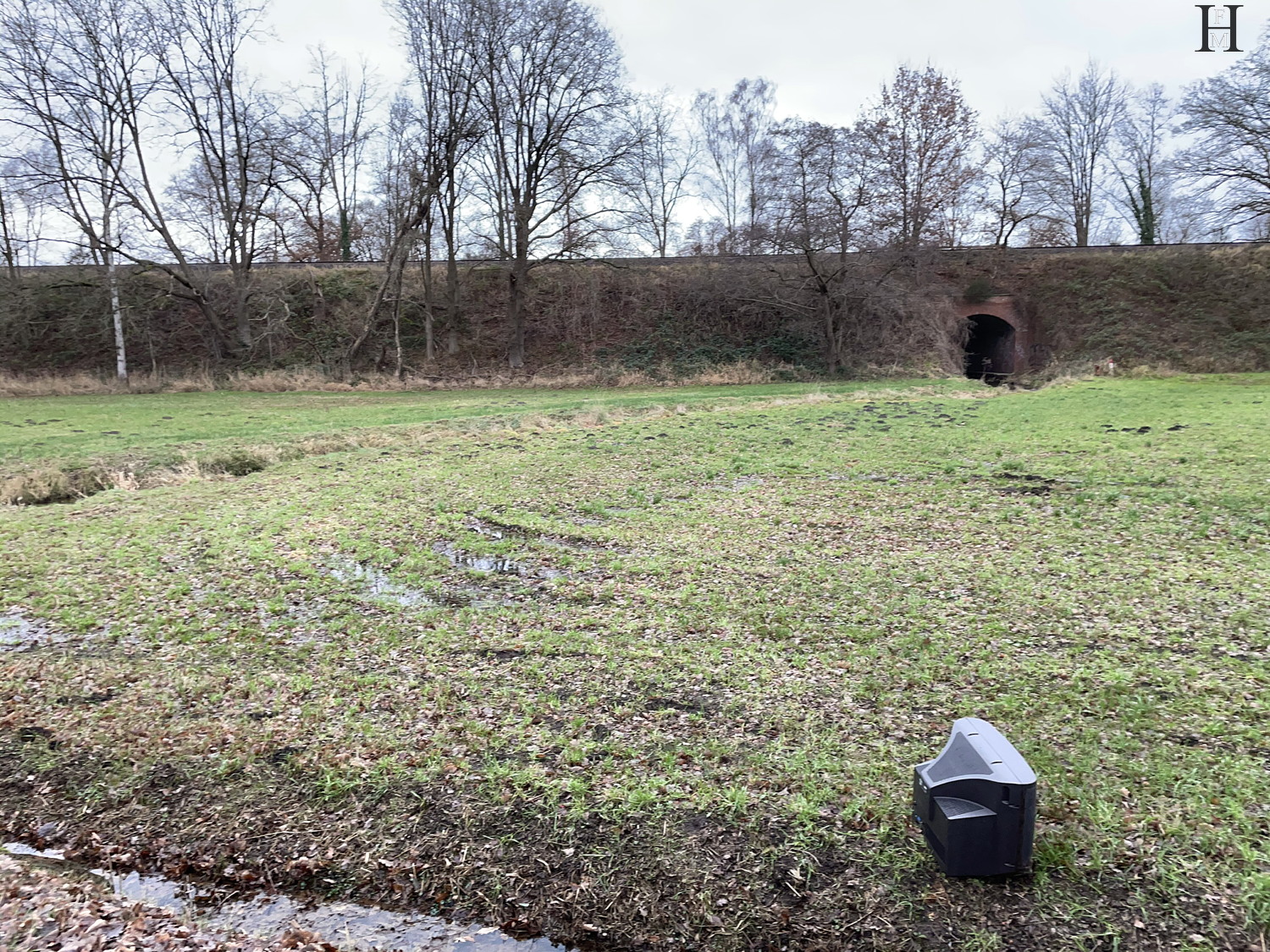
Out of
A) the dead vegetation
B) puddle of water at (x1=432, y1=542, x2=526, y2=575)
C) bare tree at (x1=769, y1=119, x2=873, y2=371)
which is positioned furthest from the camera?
bare tree at (x1=769, y1=119, x2=873, y2=371)

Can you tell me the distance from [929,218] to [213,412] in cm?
2998

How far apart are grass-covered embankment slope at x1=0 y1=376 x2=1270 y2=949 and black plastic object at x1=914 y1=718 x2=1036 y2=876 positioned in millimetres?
122

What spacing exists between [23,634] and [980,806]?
627 cm

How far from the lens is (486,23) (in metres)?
30.3

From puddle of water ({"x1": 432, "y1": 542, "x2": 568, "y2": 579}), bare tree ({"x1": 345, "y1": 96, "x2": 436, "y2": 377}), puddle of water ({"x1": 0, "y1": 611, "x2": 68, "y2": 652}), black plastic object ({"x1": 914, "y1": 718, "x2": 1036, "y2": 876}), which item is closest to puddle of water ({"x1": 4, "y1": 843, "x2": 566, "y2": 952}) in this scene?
black plastic object ({"x1": 914, "y1": 718, "x2": 1036, "y2": 876})

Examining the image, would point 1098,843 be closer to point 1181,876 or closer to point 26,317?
point 1181,876

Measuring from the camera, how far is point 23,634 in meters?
5.48

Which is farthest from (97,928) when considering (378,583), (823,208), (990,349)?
→ (990,349)

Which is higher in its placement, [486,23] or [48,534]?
[486,23]

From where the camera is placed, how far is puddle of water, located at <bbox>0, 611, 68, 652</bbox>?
17.4 feet

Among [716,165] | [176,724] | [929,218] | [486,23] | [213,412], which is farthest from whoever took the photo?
[716,165]

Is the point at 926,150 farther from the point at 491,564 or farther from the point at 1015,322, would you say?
the point at 491,564

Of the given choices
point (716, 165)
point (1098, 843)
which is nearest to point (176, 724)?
point (1098, 843)

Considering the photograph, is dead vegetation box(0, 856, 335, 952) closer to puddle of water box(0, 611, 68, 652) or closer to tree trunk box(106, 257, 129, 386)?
puddle of water box(0, 611, 68, 652)
